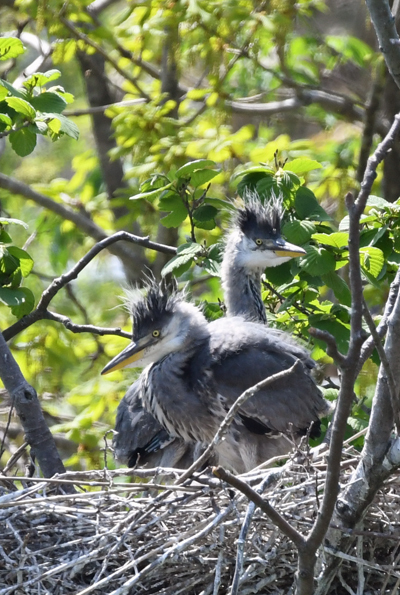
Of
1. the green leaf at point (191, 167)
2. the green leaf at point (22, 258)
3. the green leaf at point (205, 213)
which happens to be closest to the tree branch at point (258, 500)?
the green leaf at point (22, 258)

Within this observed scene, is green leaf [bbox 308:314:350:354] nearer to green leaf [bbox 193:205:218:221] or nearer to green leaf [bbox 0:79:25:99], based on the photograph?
green leaf [bbox 193:205:218:221]

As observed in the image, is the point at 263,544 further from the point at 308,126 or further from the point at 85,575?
the point at 308,126

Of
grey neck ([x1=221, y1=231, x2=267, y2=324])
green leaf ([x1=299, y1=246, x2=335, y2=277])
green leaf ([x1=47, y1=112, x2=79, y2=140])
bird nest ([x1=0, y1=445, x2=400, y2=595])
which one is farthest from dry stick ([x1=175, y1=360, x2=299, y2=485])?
grey neck ([x1=221, y1=231, x2=267, y2=324])

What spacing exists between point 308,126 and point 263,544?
348 inches

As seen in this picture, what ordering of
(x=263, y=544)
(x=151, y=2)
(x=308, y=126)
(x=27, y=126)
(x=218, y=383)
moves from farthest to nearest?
1. (x=308, y=126)
2. (x=151, y=2)
3. (x=218, y=383)
4. (x=27, y=126)
5. (x=263, y=544)

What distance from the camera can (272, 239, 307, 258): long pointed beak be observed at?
5.17 metres

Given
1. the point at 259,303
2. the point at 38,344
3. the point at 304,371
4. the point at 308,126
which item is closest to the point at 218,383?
the point at 304,371

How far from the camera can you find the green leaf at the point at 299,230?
14.5 feet

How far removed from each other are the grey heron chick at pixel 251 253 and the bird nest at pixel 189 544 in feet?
5.74

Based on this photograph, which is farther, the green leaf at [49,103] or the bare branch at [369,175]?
the green leaf at [49,103]

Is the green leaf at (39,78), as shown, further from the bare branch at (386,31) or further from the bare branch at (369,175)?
the bare branch at (369,175)

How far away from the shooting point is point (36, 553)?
354 centimetres

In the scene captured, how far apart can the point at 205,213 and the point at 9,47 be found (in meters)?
1.35

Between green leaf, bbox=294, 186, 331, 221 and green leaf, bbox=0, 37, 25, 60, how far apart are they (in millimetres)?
1587
